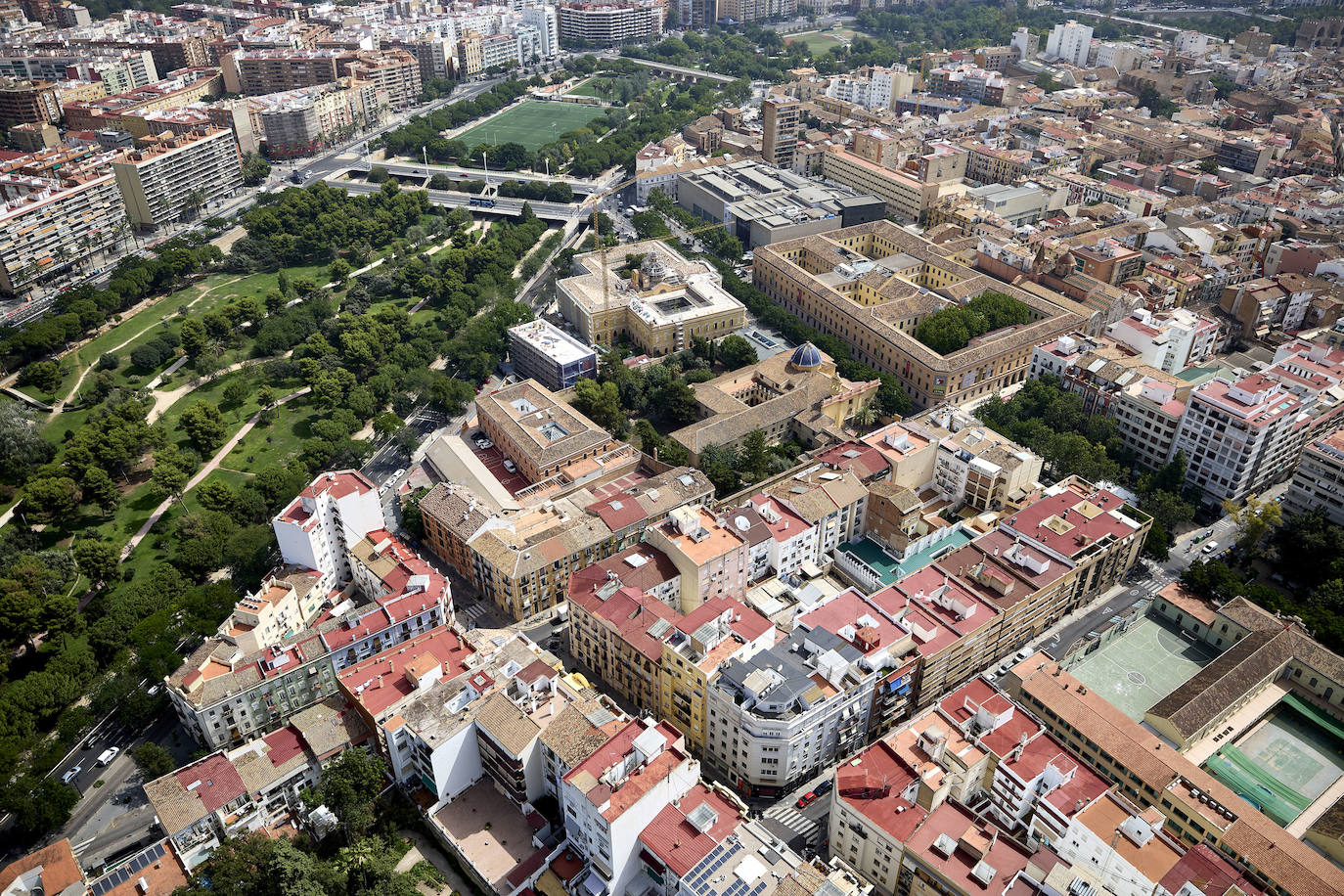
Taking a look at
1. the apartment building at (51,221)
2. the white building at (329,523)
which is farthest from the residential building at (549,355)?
the apartment building at (51,221)

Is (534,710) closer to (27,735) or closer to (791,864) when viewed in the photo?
(791,864)

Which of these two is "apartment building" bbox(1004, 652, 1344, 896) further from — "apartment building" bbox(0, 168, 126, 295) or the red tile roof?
"apartment building" bbox(0, 168, 126, 295)

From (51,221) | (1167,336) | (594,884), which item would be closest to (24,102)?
(51,221)

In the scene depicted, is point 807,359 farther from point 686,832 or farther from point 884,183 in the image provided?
point 884,183

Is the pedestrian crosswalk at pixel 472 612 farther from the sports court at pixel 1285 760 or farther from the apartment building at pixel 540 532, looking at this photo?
the sports court at pixel 1285 760

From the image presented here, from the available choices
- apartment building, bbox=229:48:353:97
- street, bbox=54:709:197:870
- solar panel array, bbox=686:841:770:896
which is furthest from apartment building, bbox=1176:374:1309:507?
apartment building, bbox=229:48:353:97

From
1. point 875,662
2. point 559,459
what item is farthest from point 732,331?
point 875,662
